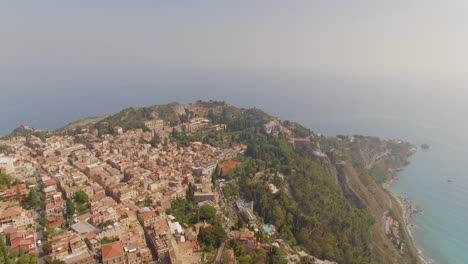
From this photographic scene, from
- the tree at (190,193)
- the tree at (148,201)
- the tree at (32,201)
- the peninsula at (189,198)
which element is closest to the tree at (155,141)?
the peninsula at (189,198)

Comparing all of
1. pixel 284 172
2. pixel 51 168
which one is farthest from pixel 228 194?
pixel 51 168

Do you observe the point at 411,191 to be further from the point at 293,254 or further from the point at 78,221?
the point at 78,221

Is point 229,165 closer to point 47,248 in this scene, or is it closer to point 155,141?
→ point 155,141

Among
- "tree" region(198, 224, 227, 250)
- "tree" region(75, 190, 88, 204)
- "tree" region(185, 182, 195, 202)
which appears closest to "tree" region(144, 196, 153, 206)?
"tree" region(185, 182, 195, 202)

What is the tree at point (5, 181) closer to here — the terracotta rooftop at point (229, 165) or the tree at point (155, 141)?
the tree at point (155, 141)

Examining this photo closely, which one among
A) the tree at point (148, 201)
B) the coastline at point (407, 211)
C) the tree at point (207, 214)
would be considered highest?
the tree at point (148, 201)

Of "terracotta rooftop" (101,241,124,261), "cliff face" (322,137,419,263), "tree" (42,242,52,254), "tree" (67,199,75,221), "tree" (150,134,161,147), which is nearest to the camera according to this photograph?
"terracotta rooftop" (101,241,124,261)

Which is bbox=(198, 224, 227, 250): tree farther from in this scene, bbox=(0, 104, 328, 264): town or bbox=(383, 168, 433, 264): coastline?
bbox=(383, 168, 433, 264): coastline
